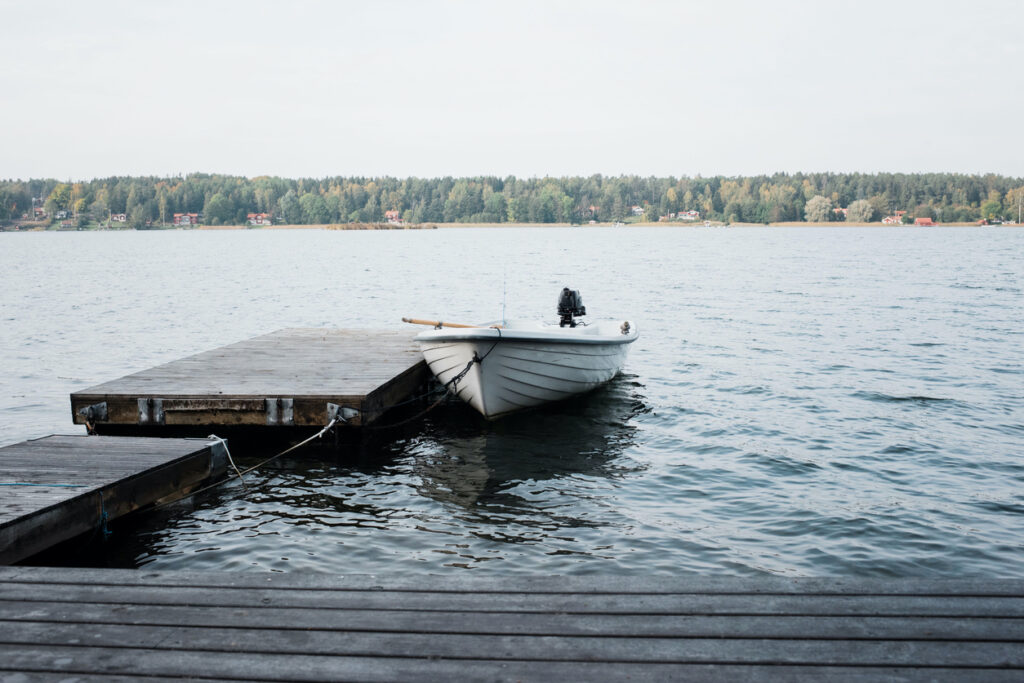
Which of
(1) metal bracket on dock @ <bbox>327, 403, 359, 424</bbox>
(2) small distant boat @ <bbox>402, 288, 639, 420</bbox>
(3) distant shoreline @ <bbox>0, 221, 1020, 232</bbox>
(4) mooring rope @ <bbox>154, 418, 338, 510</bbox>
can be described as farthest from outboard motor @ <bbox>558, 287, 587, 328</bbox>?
(3) distant shoreline @ <bbox>0, 221, 1020, 232</bbox>

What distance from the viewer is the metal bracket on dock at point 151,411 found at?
8.88m

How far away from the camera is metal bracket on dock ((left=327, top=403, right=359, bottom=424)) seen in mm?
8891

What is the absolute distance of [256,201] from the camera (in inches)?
6732

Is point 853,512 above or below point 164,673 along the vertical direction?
below

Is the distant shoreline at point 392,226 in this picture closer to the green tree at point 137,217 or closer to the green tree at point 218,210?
the green tree at point 218,210

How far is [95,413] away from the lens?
8922 millimetres

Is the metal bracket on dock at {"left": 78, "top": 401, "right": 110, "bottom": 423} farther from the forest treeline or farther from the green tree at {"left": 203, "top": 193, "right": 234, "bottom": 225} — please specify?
the green tree at {"left": 203, "top": 193, "right": 234, "bottom": 225}

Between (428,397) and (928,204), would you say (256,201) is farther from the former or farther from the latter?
(428,397)

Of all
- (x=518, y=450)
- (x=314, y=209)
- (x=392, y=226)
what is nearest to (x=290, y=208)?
(x=314, y=209)

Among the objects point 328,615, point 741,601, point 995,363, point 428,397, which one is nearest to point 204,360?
point 428,397

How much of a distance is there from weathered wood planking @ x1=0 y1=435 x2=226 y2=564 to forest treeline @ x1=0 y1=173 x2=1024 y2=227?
6348 inches

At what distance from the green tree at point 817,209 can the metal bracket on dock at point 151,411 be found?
164 metres

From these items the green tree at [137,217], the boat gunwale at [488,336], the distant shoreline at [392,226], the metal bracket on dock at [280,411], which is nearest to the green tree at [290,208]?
the distant shoreline at [392,226]

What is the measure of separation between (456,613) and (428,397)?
8.56 meters
